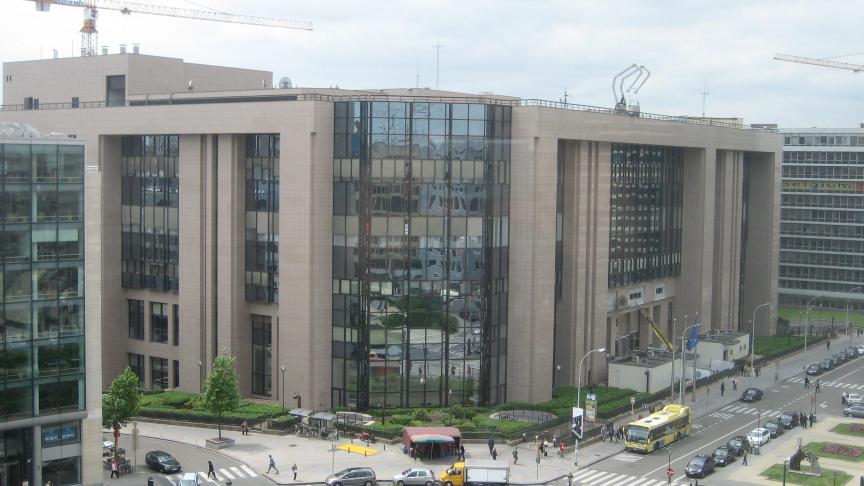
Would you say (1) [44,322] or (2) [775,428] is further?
(2) [775,428]

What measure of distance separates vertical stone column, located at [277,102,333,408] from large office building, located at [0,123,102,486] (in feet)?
84.4

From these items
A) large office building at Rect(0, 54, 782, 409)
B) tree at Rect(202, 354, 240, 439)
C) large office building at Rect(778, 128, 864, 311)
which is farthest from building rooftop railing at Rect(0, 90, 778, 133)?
large office building at Rect(778, 128, 864, 311)

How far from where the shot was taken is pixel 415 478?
72.1 metres

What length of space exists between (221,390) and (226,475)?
31.7 ft

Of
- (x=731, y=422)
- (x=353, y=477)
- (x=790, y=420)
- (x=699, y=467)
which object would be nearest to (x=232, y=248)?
(x=353, y=477)

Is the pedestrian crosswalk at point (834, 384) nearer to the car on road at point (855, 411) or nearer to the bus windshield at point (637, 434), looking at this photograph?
the car on road at point (855, 411)

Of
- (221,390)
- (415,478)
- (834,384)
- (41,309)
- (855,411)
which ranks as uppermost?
(41,309)

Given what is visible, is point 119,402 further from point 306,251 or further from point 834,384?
point 834,384

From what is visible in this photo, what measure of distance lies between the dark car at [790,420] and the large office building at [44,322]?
192 ft

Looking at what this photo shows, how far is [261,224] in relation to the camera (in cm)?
9538

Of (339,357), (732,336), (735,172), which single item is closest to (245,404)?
(339,357)

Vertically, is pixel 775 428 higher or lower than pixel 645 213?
lower

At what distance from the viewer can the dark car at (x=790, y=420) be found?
9331cm

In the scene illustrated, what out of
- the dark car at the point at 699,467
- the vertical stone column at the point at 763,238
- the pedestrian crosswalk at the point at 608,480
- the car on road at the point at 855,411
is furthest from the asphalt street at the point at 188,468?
the vertical stone column at the point at 763,238
